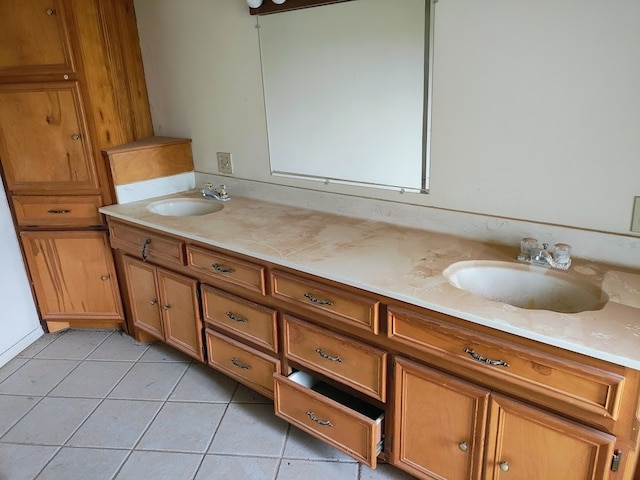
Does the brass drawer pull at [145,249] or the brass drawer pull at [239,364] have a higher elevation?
the brass drawer pull at [145,249]

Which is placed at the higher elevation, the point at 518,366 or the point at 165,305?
the point at 518,366

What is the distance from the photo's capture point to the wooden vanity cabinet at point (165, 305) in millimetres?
2176

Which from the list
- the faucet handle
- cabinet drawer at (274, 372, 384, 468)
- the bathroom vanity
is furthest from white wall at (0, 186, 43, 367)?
the faucet handle

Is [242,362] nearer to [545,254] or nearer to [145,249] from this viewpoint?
[145,249]

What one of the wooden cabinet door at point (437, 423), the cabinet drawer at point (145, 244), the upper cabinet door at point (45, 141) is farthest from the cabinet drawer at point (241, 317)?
the upper cabinet door at point (45, 141)

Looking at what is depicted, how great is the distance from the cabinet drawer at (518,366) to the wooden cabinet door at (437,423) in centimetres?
8

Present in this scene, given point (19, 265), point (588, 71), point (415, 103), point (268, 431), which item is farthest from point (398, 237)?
point (19, 265)

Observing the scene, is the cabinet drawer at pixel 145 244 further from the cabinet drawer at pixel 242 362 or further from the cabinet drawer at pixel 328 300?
the cabinet drawer at pixel 328 300

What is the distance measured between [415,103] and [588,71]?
0.57 m

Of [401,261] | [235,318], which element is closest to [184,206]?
[235,318]

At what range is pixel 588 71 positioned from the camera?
1.43 meters

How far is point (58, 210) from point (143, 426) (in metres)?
1.25

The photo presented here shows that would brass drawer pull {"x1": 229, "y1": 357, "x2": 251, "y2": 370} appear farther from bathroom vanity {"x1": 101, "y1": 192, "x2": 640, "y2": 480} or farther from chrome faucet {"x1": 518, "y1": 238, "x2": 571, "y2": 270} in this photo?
chrome faucet {"x1": 518, "y1": 238, "x2": 571, "y2": 270}

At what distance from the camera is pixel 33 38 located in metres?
2.30
